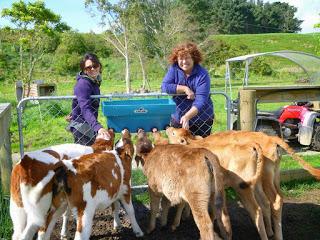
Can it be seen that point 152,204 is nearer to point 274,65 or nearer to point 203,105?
point 203,105

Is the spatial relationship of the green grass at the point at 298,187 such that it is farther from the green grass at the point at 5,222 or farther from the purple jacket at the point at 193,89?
the green grass at the point at 5,222

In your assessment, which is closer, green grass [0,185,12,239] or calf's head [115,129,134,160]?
green grass [0,185,12,239]

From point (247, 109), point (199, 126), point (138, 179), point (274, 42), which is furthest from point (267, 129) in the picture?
point (274, 42)

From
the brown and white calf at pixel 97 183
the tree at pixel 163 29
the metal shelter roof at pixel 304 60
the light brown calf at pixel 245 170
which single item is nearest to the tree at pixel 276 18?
the tree at pixel 163 29

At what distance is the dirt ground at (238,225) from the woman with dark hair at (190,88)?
126 cm

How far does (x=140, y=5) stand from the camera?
37.8 m

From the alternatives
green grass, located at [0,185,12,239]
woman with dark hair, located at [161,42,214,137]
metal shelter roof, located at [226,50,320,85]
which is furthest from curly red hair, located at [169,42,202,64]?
metal shelter roof, located at [226,50,320,85]

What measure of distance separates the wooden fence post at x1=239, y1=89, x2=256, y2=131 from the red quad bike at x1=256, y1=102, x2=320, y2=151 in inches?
134

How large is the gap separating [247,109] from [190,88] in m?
0.91

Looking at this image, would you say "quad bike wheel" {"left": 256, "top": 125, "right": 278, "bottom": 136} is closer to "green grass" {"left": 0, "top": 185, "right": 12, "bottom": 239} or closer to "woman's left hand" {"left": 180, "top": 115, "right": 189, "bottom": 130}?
"woman's left hand" {"left": 180, "top": 115, "right": 189, "bottom": 130}

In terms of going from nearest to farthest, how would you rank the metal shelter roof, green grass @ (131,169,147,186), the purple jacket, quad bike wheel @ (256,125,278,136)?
1. the purple jacket
2. green grass @ (131,169,147,186)
3. quad bike wheel @ (256,125,278,136)
4. the metal shelter roof

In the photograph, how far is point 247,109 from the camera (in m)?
6.18

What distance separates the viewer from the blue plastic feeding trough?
18.0 feet

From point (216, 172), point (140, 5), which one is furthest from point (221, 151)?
point (140, 5)
